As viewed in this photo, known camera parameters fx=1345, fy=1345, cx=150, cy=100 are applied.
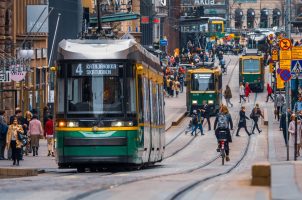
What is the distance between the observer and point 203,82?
78.1 meters

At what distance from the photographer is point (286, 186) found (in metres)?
20.0

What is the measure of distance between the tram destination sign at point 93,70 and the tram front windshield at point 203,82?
47.6m

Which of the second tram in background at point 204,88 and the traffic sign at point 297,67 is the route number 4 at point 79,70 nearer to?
the traffic sign at point 297,67

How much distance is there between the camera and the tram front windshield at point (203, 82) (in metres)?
77.9

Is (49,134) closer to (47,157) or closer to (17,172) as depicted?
(47,157)

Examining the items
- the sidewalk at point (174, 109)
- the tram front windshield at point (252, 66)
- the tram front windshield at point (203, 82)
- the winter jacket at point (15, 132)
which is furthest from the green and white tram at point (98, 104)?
the tram front windshield at point (252, 66)

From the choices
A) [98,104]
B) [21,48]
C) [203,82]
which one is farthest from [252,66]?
[98,104]

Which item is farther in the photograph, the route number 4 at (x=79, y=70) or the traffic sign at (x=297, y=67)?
the traffic sign at (x=297, y=67)

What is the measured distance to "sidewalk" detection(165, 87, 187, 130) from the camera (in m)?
73.9

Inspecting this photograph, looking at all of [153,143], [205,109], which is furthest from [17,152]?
[205,109]

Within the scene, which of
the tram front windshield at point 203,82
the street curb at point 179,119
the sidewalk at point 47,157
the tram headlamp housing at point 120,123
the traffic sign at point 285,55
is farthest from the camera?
the tram front windshield at point 203,82

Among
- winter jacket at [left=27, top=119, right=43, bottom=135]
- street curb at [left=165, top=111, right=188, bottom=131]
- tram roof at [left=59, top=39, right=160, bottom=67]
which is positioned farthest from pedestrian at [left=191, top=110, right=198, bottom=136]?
tram roof at [left=59, top=39, right=160, bottom=67]

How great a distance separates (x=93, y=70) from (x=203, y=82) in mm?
48088

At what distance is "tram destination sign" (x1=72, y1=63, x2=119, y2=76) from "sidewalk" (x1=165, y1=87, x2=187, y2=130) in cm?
3960
